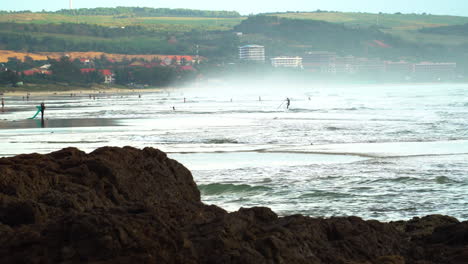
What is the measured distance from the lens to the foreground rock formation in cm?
532

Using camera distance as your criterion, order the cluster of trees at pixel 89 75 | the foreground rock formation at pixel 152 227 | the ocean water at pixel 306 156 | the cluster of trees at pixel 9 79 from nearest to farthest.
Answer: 1. the foreground rock formation at pixel 152 227
2. the ocean water at pixel 306 156
3. the cluster of trees at pixel 9 79
4. the cluster of trees at pixel 89 75

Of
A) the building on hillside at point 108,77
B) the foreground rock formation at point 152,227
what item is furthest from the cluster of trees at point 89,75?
the foreground rock formation at point 152,227

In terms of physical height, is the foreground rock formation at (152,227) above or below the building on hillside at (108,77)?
above

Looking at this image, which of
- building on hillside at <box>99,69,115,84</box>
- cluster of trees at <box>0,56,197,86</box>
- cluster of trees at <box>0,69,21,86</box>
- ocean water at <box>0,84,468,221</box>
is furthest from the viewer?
building on hillside at <box>99,69,115,84</box>

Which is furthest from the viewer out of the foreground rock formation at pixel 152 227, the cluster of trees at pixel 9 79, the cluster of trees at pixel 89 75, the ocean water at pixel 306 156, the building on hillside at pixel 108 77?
the building on hillside at pixel 108 77

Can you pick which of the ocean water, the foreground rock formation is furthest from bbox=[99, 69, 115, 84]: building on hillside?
the foreground rock formation

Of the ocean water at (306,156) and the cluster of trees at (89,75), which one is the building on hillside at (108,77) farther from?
the ocean water at (306,156)

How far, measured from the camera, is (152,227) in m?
5.45

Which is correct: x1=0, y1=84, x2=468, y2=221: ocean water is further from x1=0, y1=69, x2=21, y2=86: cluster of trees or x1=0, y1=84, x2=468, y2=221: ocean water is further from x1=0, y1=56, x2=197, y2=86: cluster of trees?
x1=0, y1=56, x2=197, y2=86: cluster of trees

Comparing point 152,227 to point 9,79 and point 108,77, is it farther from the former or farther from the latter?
point 108,77

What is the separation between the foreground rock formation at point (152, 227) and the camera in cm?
532

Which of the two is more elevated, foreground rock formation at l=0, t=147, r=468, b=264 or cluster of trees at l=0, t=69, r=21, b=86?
foreground rock formation at l=0, t=147, r=468, b=264

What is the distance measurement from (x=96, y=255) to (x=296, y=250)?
1610 millimetres

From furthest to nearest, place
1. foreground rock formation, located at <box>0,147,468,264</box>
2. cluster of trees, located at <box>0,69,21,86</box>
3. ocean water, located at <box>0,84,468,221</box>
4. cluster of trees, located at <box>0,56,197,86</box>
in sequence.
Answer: cluster of trees, located at <box>0,56,197,86</box> < cluster of trees, located at <box>0,69,21,86</box> < ocean water, located at <box>0,84,468,221</box> < foreground rock formation, located at <box>0,147,468,264</box>
